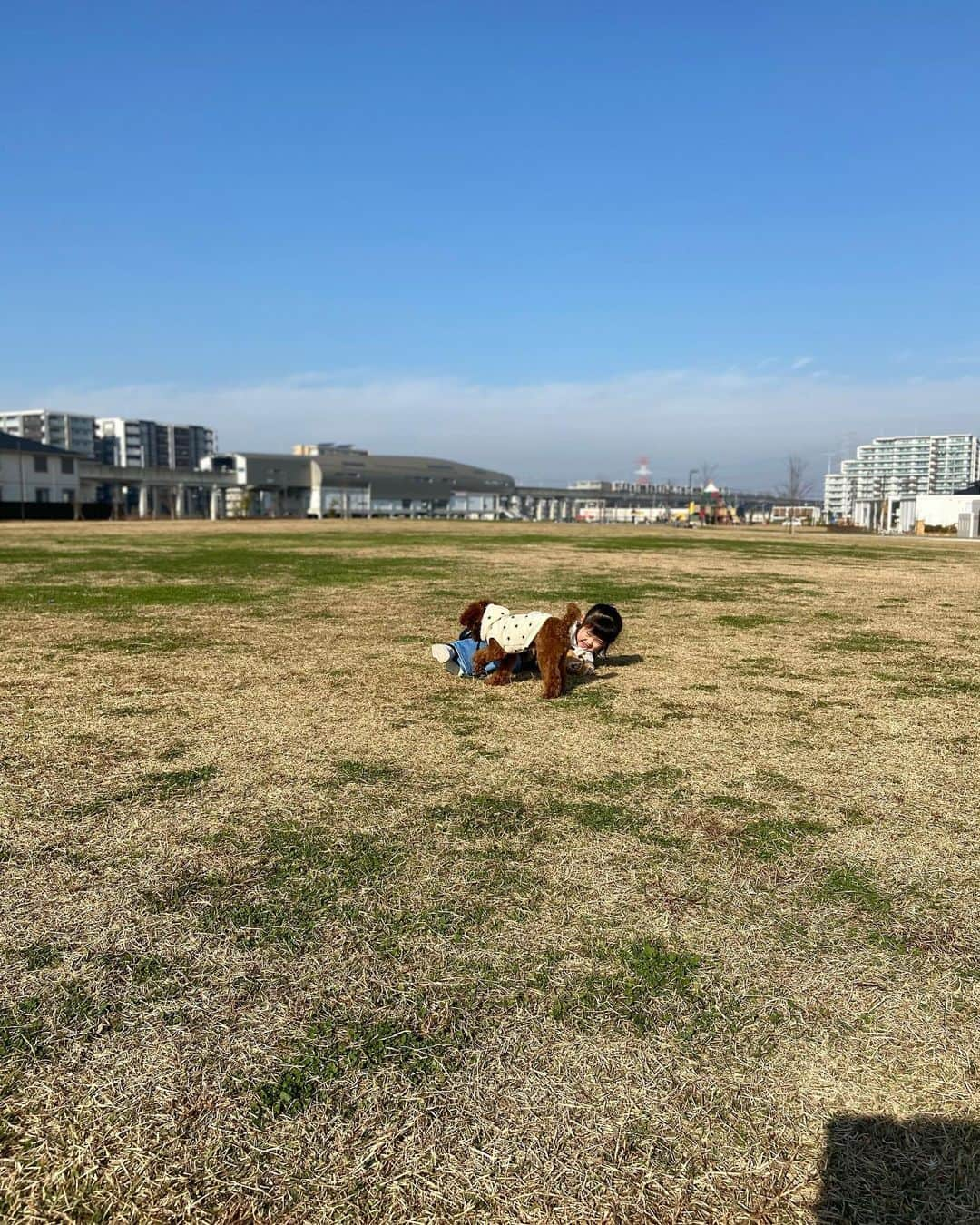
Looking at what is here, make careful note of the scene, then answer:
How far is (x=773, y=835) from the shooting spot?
10.3 feet

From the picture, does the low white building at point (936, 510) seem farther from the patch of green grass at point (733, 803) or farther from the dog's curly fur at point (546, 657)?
the patch of green grass at point (733, 803)

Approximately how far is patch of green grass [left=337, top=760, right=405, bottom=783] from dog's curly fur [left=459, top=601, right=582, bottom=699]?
173cm

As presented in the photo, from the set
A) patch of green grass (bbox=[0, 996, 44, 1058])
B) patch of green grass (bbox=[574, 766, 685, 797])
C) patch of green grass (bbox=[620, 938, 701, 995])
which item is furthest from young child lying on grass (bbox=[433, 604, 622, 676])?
patch of green grass (bbox=[0, 996, 44, 1058])

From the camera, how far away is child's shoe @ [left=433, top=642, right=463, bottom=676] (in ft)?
19.4

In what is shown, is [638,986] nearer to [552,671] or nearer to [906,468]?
[552,671]

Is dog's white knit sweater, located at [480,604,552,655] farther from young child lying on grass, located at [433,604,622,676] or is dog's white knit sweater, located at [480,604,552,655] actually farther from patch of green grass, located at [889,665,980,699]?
patch of green grass, located at [889,665,980,699]

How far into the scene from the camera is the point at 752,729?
15.2 feet

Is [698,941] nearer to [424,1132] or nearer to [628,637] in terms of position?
[424,1132]

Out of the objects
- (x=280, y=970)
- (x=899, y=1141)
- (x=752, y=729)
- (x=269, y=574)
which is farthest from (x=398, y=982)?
(x=269, y=574)

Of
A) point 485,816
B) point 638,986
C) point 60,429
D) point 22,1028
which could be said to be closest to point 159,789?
point 485,816

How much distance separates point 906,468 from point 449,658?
17640 centimetres

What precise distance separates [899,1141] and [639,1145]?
1.75 ft

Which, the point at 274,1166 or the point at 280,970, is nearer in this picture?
the point at 274,1166

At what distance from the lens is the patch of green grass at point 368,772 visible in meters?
3.67
